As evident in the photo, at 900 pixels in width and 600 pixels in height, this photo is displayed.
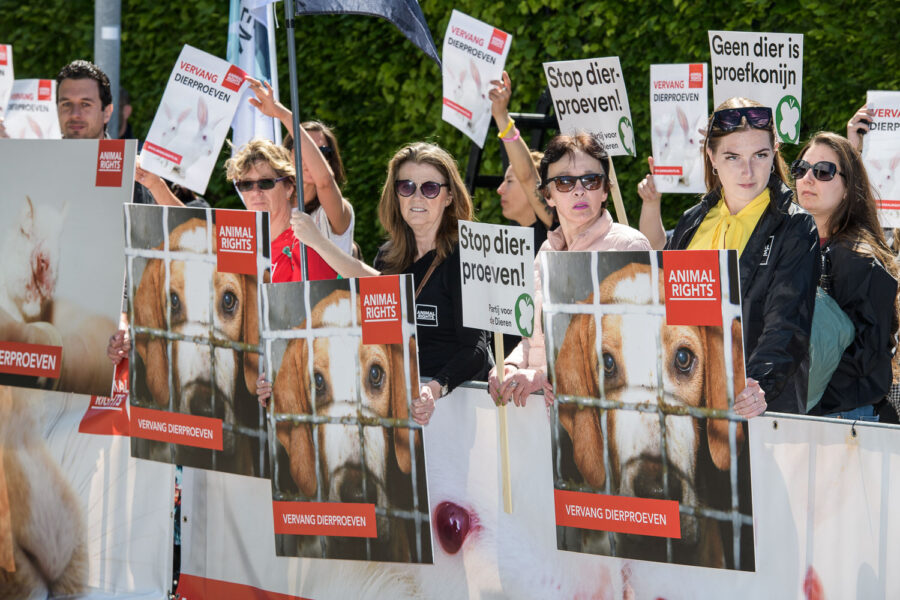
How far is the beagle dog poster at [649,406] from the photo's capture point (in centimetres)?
329

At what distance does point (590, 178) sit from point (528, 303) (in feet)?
1.87

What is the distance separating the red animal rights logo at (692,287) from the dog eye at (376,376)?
39.8 inches

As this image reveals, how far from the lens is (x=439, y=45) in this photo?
8.67m

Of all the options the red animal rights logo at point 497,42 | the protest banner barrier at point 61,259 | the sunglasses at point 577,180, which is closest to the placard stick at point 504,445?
the sunglasses at point 577,180

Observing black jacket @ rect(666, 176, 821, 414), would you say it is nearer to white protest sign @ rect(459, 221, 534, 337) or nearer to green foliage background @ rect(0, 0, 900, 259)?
white protest sign @ rect(459, 221, 534, 337)

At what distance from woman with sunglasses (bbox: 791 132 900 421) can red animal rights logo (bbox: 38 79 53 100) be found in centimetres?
493

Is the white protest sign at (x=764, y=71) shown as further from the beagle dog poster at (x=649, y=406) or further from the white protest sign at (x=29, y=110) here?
the white protest sign at (x=29, y=110)

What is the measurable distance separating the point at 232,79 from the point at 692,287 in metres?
2.87

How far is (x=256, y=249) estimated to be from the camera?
4.25 metres

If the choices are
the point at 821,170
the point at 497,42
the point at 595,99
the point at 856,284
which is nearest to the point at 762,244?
the point at 856,284

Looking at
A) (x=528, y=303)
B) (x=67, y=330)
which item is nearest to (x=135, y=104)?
(x=67, y=330)

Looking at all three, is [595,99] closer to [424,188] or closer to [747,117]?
[424,188]

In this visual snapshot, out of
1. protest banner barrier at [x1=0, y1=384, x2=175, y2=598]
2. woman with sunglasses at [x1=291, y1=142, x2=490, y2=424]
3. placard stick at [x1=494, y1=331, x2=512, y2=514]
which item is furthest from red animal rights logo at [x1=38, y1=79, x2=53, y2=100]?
placard stick at [x1=494, y1=331, x2=512, y2=514]

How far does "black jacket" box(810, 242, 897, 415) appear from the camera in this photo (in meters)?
4.17
